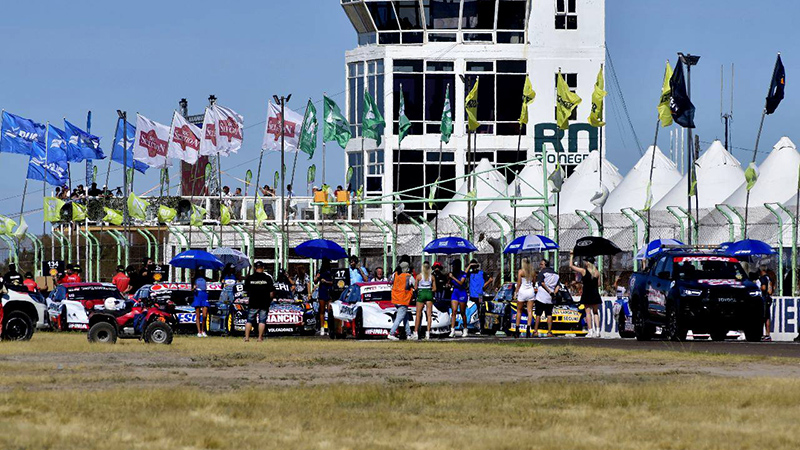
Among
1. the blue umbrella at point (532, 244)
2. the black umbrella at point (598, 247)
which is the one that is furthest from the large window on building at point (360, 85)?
the black umbrella at point (598, 247)

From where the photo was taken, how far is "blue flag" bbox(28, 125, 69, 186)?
65.9 metres

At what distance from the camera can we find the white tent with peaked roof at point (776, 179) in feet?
162

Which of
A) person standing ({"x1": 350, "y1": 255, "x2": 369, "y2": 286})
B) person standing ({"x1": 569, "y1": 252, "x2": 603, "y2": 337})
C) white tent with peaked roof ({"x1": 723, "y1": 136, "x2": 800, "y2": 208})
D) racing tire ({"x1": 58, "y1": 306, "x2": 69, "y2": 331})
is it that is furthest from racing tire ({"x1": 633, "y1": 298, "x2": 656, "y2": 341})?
white tent with peaked roof ({"x1": 723, "y1": 136, "x2": 800, "y2": 208})

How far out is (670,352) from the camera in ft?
78.0

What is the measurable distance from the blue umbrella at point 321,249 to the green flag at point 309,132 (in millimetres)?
16811

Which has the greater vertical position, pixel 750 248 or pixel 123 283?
pixel 750 248

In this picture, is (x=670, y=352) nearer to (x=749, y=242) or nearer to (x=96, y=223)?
(x=749, y=242)

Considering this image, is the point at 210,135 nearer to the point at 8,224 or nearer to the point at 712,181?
the point at 8,224

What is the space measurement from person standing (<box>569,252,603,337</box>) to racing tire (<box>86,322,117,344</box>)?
9.42 m

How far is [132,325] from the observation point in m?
32.3

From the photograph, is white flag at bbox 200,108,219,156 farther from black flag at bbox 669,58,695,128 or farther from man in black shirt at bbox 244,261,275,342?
man in black shirt at bbox 244,261,275,342

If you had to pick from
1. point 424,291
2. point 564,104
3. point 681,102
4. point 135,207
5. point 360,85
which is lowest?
point 424,291

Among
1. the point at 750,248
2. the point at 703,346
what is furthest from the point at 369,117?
the point at 703,346

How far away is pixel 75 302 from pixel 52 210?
88.1 ft
